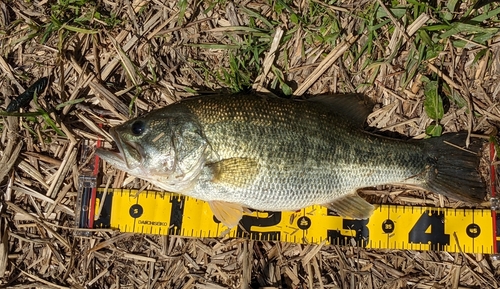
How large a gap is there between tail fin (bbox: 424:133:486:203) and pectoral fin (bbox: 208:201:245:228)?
5.28 feet

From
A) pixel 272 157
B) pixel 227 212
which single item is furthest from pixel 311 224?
pixel 272 157

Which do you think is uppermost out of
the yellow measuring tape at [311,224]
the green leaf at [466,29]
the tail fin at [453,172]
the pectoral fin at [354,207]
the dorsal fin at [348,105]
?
the green leaf at [466,29]

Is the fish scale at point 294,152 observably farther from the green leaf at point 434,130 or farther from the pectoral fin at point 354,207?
the green leaf at point 434,130

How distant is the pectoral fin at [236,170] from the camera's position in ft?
10.6

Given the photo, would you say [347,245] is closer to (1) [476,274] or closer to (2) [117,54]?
(1) [476,274]

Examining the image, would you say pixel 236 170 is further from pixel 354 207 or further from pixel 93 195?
pixel 93 195

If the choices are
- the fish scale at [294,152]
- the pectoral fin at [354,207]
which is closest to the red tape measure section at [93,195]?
the fish scale at [294,152]

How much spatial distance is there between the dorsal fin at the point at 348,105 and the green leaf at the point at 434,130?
0.57m

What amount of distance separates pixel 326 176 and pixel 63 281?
2.52 metres

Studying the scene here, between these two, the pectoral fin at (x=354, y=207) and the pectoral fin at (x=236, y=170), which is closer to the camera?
the pectoral fin at (x=236, y=170)

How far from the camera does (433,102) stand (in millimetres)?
3752

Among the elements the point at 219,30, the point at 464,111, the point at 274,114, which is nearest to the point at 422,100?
the point at 464,111

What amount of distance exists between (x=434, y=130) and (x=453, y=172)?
1.31 ft

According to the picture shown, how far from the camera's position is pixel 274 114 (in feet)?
11.0
